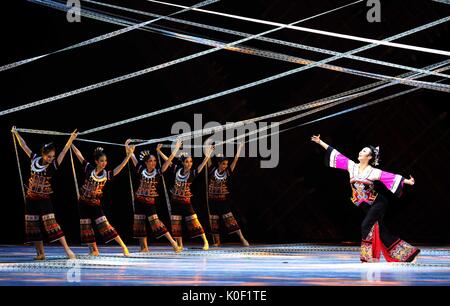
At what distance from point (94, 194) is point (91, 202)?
12 centimetres

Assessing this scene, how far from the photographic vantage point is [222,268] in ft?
30.2

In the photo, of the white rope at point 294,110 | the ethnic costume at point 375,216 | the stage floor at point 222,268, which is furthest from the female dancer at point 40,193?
the ethnic costume at point 375,216

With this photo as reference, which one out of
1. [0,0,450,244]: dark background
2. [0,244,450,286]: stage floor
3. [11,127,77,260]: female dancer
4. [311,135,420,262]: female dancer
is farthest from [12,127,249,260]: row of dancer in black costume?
[311,135,420,262]: female dancer

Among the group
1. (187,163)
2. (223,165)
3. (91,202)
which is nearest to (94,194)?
(91,202)

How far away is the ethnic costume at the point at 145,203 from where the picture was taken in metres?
12.1

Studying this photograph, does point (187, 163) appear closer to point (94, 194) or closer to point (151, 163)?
point (151, 163)

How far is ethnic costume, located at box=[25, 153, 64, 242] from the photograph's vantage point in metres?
10.2

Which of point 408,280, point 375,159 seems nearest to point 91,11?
point 375,159

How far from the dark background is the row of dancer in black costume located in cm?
96

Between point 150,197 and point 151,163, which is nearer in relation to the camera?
point 151,163

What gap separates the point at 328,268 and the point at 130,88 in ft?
17.5

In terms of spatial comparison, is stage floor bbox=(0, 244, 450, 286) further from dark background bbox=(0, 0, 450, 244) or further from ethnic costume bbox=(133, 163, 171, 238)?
dark background bbox=(0, 0, 450, 244)

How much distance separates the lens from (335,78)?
1417 centimetres
